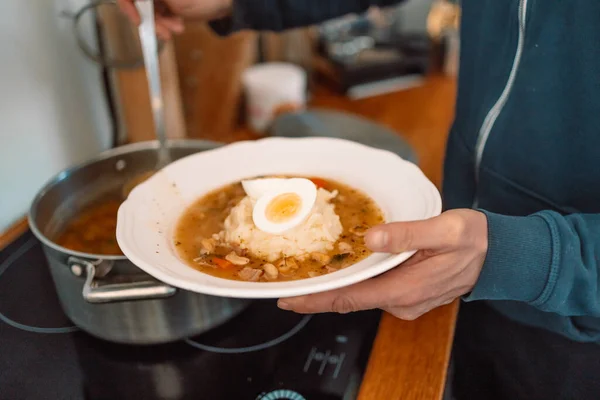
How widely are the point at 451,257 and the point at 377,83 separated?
4.33ft

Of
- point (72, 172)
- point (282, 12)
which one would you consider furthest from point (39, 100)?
point (282, 12)

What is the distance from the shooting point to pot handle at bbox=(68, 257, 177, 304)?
0.74m

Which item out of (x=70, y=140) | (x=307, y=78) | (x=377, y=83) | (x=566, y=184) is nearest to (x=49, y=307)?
(x=70, y=140)

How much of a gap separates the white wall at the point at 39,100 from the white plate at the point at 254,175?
505mm

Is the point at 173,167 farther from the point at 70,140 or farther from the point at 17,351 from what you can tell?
the point at 70,140

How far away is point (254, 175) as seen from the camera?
3.09 feet

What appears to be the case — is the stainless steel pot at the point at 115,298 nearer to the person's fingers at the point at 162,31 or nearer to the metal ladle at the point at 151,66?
the metal ladle at the point at 151,66

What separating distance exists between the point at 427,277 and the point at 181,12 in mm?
758

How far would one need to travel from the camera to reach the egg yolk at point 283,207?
812 mm

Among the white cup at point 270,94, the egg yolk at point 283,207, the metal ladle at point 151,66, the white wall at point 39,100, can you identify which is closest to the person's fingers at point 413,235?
the egg yolk at point 283,207

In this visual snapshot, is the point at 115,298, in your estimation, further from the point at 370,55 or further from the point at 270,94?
the point at 370,55

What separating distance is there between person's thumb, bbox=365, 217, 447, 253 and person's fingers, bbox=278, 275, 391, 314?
8 centimetres

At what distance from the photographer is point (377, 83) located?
190cm

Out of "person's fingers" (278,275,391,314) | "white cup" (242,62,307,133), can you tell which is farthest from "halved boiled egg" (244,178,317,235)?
"white cup" (242,62,307,133)
